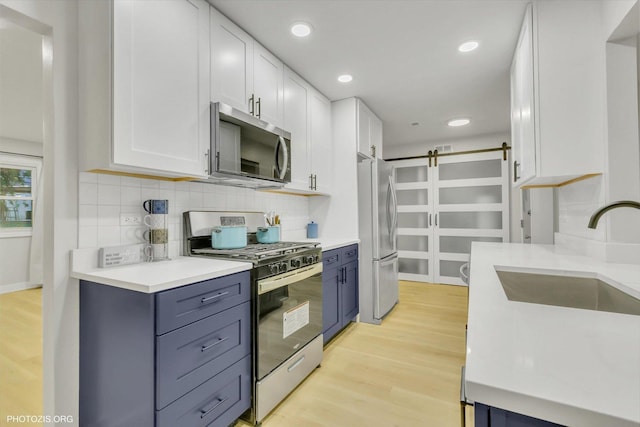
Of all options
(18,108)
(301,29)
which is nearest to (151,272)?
(301,29)

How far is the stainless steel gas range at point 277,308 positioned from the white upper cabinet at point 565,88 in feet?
5.35

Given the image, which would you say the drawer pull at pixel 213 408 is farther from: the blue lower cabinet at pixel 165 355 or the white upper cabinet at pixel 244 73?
the white upper cabinet at pixel 244 73

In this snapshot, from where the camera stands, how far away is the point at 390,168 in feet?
11.7

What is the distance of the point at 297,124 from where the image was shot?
8.90 feet

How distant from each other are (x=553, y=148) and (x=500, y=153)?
3.02 metres

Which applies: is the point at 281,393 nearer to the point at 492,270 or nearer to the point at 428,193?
the point at 492,270

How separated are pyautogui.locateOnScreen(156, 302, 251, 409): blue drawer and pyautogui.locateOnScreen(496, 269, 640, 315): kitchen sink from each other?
130 centimetres

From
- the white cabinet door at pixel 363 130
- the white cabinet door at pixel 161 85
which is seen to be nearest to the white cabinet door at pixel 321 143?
the white cabinet door at pixel 363 130

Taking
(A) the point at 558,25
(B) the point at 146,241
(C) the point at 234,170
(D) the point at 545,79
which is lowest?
(B) the point at 146,241

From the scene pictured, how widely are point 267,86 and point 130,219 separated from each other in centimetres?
138

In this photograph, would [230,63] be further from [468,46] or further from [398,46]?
[468,46]

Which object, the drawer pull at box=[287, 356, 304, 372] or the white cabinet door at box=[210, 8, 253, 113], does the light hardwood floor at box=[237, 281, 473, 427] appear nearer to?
the drawer pull at box=[287, 356, 304, 372]

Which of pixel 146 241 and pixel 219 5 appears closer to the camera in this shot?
pixel 146 241

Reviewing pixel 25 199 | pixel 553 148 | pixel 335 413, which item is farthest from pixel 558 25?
pixel 25 199
